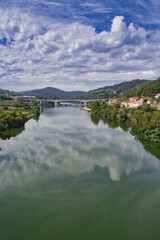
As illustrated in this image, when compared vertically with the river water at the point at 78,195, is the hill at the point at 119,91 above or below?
above

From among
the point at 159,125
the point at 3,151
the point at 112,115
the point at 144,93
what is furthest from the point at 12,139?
the point at 144,93

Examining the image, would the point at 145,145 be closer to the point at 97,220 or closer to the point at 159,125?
the point at 159,125

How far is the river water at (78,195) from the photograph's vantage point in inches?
211

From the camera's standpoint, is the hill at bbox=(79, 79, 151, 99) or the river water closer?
the river water

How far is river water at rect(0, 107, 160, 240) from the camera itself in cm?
535

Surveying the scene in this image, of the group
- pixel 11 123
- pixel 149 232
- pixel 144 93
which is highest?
pixel 144 93

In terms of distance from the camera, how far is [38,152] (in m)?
12.2

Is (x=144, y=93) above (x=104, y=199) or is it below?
above

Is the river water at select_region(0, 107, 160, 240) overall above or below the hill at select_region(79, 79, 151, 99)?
below

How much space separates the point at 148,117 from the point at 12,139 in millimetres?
13974

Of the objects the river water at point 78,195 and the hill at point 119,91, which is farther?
the hill at point 119,91

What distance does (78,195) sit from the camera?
707cm

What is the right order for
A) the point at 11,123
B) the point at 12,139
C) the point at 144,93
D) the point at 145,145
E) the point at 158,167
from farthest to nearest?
the point at 144,93, the point at 11,123, the point at 12,139, the point at 145,145, the point at 158,167

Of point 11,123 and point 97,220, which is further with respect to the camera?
point 11,123
